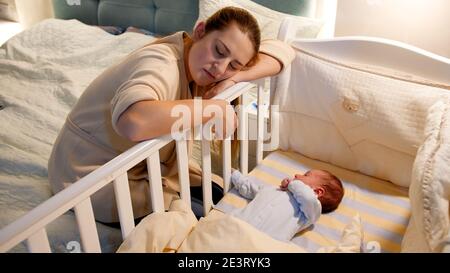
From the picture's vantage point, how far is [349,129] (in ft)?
3.96

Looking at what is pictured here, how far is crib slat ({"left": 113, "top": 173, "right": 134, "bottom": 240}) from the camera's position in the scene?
0.78 metres

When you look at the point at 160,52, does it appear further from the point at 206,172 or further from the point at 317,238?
the point at 317,238

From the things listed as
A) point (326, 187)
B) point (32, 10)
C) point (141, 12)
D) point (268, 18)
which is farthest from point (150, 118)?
point (32, 10)

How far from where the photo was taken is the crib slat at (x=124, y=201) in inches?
30.6

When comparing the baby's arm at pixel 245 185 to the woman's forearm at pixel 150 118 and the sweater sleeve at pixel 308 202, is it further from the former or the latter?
the woman's forearm at pixel 150 118

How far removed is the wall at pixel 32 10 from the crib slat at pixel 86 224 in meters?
2.50

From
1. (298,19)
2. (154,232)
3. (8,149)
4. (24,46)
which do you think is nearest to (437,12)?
(298,19)

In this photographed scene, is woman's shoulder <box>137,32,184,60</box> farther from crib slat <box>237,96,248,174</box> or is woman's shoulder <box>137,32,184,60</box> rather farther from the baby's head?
the baby's head

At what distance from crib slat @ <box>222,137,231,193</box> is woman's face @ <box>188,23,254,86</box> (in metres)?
0.24

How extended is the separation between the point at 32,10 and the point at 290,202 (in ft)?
8.28

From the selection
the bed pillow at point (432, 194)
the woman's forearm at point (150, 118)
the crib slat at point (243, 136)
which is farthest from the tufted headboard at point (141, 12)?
the woman's forearm at point (150, 118)

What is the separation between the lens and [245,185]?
121 cm

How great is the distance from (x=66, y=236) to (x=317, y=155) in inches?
32.9

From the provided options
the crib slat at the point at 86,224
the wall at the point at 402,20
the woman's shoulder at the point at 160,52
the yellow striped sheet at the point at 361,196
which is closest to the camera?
the crib slat at the point at 86,224
